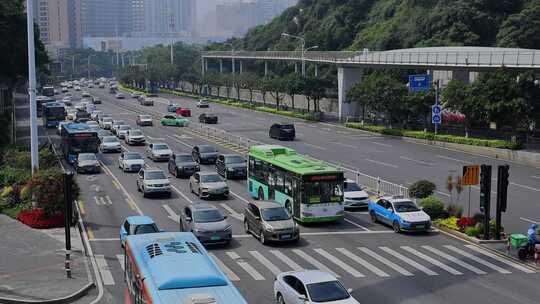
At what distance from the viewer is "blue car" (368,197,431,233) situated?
107 ft

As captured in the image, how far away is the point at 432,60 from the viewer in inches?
2825

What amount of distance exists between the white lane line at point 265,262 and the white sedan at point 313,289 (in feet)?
15.6

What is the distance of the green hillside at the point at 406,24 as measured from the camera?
3882 inches

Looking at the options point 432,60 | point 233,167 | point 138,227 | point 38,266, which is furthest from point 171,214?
point 432,60

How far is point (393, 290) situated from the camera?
79.2 ft

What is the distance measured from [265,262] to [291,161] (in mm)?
9279

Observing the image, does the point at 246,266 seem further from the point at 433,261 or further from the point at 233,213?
the point at 233,213

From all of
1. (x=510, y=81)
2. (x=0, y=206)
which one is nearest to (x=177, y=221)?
(x=0, y=206)

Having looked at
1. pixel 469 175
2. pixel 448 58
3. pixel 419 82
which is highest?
pixel 448 58

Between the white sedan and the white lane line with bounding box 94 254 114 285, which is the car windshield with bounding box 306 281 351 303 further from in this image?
the white lane line with bounding box 94 254 114 285

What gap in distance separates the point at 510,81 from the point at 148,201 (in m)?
33.1

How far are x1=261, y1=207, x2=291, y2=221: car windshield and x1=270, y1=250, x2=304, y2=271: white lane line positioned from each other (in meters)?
1.75

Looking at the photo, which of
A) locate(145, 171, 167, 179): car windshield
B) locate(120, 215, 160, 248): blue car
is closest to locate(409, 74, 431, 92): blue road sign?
locate(145, 171, 167, 179): car windshield

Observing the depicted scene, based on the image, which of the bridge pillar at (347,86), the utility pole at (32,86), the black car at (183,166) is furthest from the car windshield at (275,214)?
the bridge pillar at (347,86)
